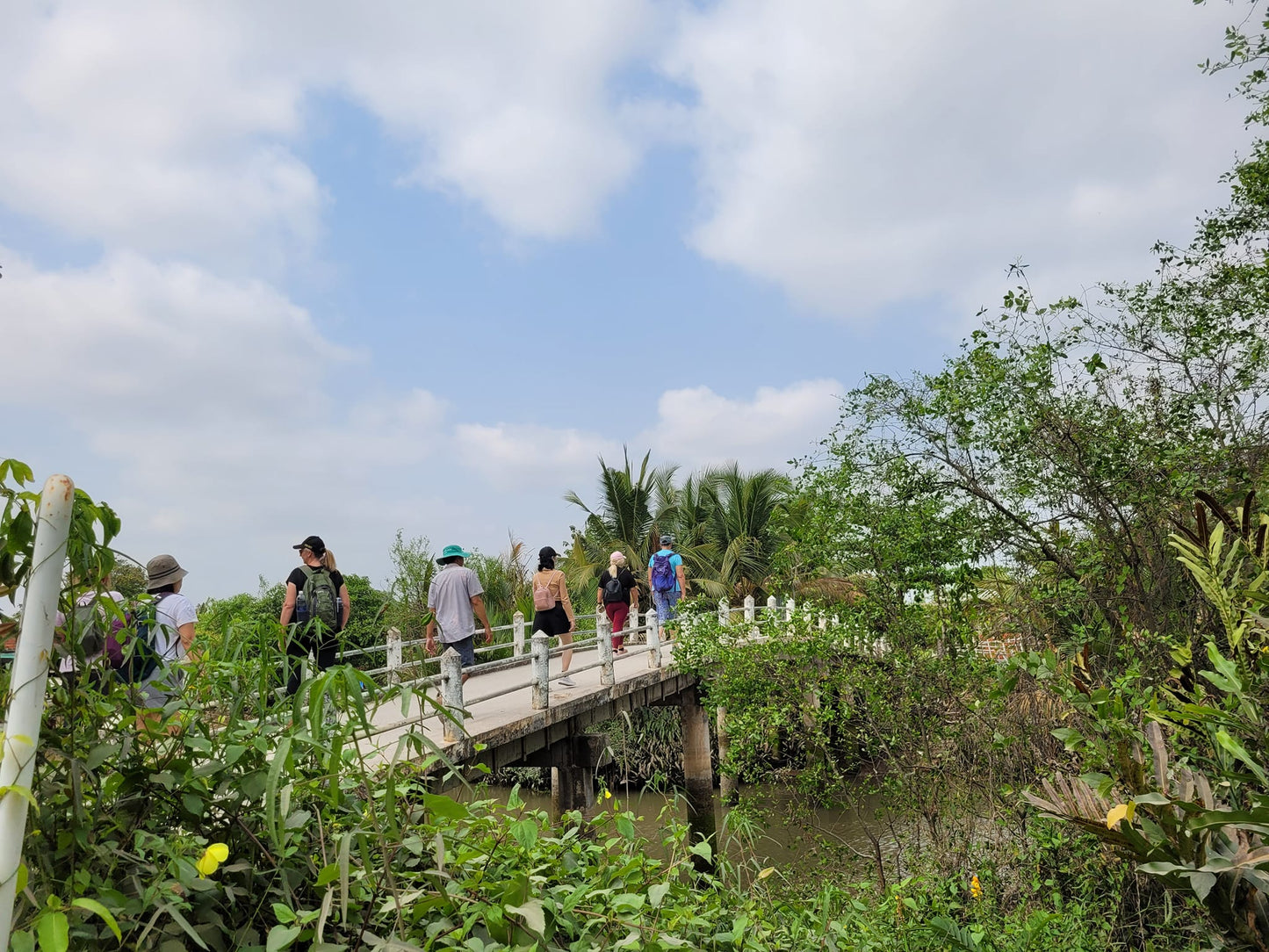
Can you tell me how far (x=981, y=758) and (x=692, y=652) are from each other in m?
3.52

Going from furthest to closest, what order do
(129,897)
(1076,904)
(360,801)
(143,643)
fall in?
(1076,904) < (360,801) < (143,643) < (129,897)

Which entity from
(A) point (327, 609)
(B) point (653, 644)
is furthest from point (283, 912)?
(B) point (653, 644)

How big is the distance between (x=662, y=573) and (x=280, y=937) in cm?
1338

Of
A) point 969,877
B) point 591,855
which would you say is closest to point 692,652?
point 969,877

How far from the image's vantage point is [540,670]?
30.8 ft

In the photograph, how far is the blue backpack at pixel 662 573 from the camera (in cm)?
1475

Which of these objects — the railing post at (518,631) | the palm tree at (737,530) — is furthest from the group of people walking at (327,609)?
the palm tree at (737,530)

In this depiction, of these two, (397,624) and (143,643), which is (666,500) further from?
(143,643)

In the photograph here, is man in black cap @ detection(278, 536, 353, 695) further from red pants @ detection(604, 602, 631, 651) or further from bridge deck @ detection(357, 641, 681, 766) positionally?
red pants @ detection(604, 602, 631, 651)

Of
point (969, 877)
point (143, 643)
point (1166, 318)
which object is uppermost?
point (1166, 318)

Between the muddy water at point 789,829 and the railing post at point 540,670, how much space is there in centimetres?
101

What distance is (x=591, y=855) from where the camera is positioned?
8.01 feet

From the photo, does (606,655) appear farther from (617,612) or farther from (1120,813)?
(1120,813)

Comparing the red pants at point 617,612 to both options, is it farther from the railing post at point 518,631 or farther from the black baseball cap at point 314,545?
the black baseball cap at point 314,545
